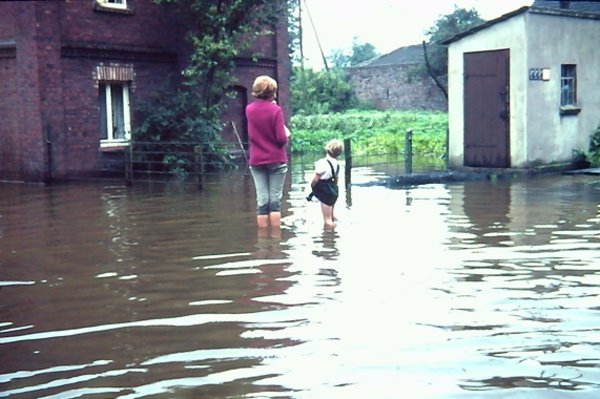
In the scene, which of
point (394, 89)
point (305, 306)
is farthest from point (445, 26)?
point (305, 306)

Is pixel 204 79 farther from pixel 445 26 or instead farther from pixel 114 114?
pixel 445 26

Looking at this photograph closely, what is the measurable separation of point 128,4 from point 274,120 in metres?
12.2

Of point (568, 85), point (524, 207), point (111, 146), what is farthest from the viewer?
point (111, 146)

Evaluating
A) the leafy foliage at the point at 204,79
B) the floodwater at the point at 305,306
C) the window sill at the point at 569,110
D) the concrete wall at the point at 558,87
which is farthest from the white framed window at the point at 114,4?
the window sill at the point at 569,110

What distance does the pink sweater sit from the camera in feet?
31.4

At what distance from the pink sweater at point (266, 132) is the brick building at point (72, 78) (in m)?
10.1

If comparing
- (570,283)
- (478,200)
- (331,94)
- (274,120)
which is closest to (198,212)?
(274,120)

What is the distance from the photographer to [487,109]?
720 inches

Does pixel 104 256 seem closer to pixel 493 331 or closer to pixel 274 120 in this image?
pixel 274 120

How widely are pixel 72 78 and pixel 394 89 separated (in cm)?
3784

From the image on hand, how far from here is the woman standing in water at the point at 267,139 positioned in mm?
9578

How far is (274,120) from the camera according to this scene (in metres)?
9.58

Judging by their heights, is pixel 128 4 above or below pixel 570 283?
above

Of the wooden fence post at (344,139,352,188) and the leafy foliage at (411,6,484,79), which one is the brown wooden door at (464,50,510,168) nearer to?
the wooden fence post at (344,139,352,188)
